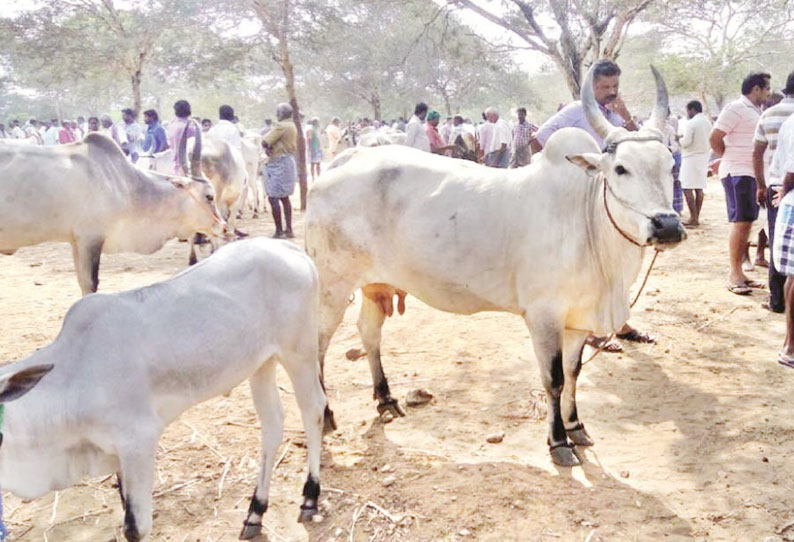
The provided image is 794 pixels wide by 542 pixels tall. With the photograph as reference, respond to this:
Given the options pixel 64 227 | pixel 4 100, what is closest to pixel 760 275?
pixel 64 227

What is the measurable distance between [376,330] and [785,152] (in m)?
3.02

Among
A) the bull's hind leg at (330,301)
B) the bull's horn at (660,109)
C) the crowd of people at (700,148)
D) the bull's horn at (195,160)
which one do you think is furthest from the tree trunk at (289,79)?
the bull's horn at (660,109)

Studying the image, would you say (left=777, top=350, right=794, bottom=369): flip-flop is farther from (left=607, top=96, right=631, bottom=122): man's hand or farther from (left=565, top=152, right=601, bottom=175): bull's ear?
(left=565, top=152, right=601, bottom=175): bull's ear

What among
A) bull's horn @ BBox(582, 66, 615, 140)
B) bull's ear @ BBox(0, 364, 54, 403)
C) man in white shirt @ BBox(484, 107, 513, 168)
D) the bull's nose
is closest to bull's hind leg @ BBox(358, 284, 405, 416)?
bull's horn @ BBox(582, 66, 615, 140)

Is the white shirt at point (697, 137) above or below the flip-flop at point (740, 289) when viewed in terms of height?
above

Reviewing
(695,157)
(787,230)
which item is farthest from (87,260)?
(695,157)

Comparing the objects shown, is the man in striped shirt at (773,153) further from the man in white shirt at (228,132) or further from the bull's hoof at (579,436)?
the man in white shirt at (228,132)

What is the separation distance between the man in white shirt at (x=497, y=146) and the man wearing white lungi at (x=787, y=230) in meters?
7.65

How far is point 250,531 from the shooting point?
3.03 m

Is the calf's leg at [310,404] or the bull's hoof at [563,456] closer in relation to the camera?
the calf's leg at [310,404]

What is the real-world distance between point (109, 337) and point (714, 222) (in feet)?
30.6

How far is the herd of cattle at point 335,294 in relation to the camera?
239 cm

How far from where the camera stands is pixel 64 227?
5258 millimetres

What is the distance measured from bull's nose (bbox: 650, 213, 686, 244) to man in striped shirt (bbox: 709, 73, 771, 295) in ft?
12.1
